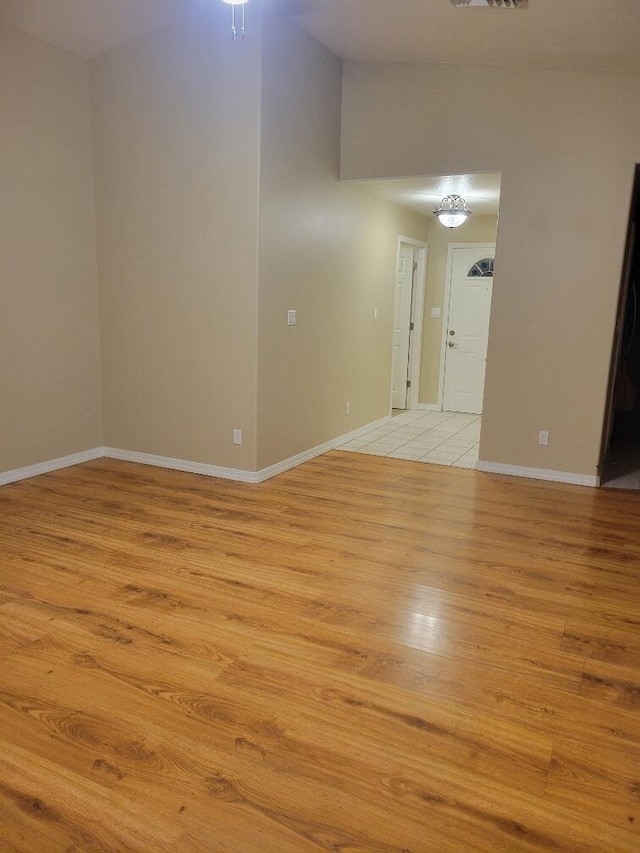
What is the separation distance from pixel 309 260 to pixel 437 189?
1658mm

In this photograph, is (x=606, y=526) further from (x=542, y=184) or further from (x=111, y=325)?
(x=111, y=325)

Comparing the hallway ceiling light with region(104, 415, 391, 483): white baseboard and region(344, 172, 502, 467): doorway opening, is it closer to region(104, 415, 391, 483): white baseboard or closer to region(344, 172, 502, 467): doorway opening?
region(344, 172, 502, 467): doorway opening

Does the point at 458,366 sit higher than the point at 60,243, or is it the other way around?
the point at 60,243

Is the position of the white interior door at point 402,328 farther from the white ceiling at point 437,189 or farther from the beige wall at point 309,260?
the beige wall at point 309,260

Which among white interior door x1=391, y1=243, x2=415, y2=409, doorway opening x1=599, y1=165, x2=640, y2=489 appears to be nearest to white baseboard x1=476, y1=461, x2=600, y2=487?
doorway opening x1=599, y1=165, x2=640, y2=489

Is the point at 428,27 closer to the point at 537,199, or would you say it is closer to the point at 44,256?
the point at 537,199

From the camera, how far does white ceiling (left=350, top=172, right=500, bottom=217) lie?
525cm

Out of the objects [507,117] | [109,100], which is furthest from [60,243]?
[507,117]

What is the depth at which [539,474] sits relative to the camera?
505 cm

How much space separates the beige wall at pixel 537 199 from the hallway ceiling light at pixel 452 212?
3.63 feet

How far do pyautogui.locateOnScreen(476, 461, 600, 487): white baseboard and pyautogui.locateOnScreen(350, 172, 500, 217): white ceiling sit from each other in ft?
7.71

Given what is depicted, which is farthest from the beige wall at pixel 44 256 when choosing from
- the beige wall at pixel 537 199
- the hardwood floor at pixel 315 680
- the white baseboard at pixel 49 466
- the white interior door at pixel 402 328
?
the white interior door at pixel 402 328

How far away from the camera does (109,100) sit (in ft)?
15.7

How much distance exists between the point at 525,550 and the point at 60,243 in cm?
400
